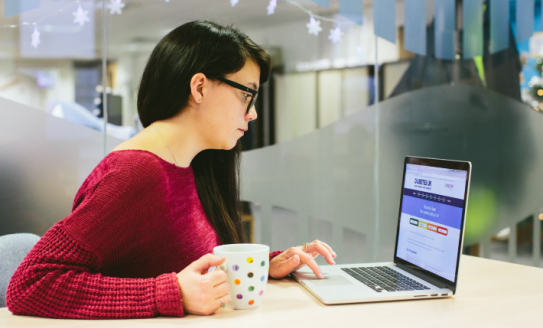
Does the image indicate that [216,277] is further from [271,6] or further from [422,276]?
[271,6]

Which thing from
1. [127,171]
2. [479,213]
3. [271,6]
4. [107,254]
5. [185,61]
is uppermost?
[271,6]

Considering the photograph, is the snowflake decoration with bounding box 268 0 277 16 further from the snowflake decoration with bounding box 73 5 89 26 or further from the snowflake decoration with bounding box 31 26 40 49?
the snowflake decoration with bounding box 31 26 40 49

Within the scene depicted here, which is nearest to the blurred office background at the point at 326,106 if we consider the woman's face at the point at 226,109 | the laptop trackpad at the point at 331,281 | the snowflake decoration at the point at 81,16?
the snowflake decoration at the point at 81,16

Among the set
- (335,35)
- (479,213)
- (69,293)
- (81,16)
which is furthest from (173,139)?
(479,213)

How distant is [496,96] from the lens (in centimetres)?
315

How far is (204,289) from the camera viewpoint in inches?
33.4

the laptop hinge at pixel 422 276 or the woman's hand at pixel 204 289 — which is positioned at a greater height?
the woman's hand at pixel 204 289

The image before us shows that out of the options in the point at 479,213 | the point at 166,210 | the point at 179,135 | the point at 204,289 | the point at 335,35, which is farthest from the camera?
the point at 479,213

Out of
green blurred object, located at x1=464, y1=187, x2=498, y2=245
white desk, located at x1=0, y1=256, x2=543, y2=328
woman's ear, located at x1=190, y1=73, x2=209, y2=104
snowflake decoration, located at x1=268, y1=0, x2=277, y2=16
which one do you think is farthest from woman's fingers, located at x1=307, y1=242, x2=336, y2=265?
green blurred object, located at x1=464, y1=187, x2=498, y2=245

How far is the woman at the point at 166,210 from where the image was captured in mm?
853

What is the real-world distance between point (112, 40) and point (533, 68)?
2.89 m

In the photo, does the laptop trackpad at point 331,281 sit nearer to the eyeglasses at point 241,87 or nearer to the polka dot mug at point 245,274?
the polka dot mug at point 245,274

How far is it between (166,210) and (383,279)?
0.56 meters

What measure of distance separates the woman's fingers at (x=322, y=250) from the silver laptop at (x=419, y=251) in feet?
0.11
